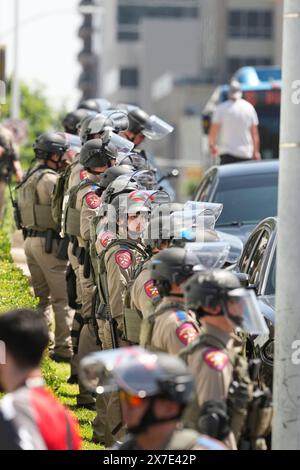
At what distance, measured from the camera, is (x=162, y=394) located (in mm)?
5156

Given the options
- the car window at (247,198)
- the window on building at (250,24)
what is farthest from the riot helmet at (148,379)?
the window on building at (250,24)

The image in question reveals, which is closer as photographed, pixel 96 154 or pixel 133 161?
pixel 96 154

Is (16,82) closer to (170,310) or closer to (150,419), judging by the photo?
(170,310)

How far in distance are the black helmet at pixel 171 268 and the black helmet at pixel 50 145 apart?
618cm

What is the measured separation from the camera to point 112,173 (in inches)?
442

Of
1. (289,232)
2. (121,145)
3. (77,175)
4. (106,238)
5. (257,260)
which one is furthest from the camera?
(77,175)

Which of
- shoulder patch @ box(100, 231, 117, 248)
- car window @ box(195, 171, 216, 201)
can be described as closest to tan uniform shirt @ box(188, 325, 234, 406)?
shoulder patch @ box(100, 231, 117, 248)

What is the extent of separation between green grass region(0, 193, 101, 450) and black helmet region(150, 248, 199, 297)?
2234 mm

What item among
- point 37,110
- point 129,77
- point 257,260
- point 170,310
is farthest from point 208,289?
point 129,77

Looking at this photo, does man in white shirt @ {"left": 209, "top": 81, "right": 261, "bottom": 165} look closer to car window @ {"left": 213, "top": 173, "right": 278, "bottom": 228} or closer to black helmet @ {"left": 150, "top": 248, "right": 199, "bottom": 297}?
car window @ {"left": 213, "top": 173, "right": 278, "bottom": 228}

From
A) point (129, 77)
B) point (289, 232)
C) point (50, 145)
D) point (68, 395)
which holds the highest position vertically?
point (289, 232)

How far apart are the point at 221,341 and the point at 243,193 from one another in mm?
8325

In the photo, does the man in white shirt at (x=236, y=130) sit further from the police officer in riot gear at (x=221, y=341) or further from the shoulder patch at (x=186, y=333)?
the police officer in riot gear at (x=221, y=341)

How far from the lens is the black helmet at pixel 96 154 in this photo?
11.8 meters
